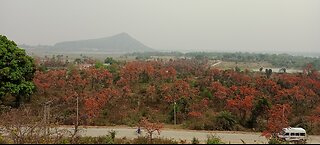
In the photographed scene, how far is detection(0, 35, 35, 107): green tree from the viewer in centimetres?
1850

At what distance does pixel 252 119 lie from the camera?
62.5ft

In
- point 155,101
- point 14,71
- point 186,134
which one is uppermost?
point 14,71

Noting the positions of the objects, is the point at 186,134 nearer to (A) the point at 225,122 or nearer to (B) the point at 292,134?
(A) the point at 225,122

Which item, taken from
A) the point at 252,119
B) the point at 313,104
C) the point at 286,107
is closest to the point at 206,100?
the point at 252,119

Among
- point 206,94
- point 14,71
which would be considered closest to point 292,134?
point 206,94

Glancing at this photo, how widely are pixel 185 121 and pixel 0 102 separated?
10.4m

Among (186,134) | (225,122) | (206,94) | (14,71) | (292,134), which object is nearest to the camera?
(292,134)

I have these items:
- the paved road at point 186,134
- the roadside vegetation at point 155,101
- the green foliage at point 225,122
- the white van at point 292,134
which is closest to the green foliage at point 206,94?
the roadside vegetation at point 155,101

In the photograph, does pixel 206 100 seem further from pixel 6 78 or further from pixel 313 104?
pixel 6 78

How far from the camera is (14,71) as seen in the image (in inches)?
746

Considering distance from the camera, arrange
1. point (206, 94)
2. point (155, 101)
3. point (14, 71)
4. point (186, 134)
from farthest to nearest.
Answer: point (206, 94), point (155, 101), point (14, 71), point (186, 134)

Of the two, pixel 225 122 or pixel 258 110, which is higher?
pixel 258 110

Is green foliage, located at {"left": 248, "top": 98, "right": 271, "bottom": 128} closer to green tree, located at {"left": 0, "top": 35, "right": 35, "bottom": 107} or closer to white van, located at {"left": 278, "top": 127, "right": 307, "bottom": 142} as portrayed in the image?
white van, located at {"left": 278, "top": 127, "right": 307, "bottom": 142}

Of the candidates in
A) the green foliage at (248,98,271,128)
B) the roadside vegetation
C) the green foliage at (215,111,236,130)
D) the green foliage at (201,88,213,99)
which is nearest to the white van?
the roadside vegetation
